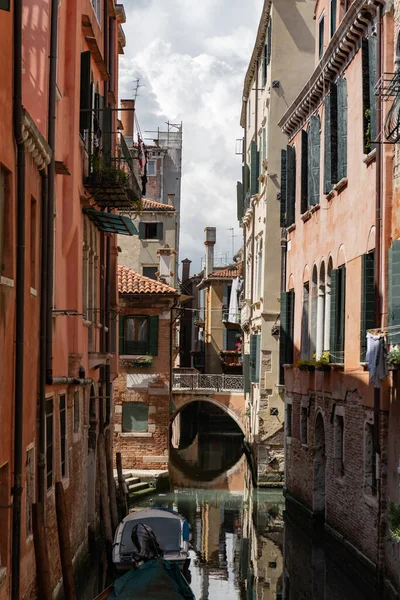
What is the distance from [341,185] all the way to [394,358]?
600cm

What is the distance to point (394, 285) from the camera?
14586mm

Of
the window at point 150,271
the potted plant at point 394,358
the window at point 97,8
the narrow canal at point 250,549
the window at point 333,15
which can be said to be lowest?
the narrow canal at point 250,549

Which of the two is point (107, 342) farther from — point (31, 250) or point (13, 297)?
point (13, 297)

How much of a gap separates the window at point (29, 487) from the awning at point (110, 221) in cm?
679

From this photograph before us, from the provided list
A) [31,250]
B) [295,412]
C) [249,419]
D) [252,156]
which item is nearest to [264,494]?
[295,412]

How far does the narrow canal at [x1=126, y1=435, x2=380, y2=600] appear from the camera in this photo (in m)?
16.5

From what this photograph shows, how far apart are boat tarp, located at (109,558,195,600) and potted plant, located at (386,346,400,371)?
409 centimetres

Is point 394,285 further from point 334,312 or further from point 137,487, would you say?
point 137,487

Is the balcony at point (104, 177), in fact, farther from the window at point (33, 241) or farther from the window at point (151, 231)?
the window at point (151, 231)

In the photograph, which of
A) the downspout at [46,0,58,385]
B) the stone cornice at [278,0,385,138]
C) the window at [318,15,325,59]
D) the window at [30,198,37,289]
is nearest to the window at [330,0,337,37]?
the window at [318,15,325,59]

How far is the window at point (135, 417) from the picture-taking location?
3033 cm

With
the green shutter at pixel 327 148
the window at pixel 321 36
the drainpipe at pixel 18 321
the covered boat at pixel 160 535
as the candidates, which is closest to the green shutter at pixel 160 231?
the window at pixel 321 36

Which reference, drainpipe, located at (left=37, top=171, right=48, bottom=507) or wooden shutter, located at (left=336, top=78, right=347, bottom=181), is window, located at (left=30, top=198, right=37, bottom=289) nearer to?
drainpipe, located at (left=37, top=171, right=48, bottom=507)

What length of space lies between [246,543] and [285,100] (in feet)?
45.0
